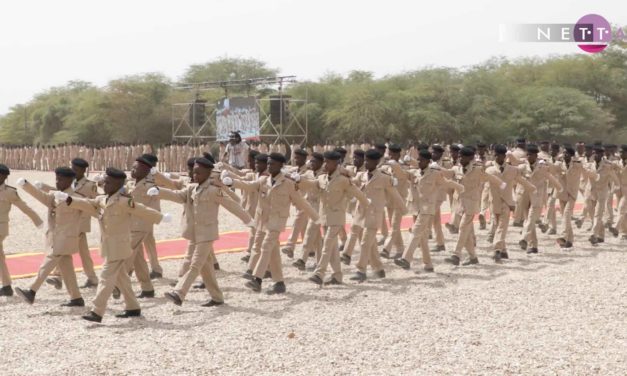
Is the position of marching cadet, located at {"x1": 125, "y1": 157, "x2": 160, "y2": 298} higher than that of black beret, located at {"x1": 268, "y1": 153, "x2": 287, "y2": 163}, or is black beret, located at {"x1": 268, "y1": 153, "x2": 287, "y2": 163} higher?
black beret, located at {"x1": 268, "y1": 153, "x2": 287, "y2": 163}

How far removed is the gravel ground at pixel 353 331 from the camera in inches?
241

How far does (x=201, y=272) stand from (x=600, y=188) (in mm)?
9007

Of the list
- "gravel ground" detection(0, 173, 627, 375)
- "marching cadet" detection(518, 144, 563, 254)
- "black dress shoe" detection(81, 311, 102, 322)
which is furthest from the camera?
"marching cadet" detection(518, 144, 563, 254)

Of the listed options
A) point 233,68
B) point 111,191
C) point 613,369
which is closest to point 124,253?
point 111,191

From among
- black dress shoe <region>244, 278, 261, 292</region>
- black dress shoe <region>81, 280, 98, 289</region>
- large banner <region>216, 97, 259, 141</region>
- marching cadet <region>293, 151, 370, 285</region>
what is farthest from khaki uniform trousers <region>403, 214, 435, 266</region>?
large banner <region>216, 97, 259, 141</region>

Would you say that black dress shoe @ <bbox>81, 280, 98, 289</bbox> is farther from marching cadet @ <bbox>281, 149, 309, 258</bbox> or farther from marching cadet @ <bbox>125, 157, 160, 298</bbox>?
marching cadet @ <bbox>281, 149, 309, 258</bbox>

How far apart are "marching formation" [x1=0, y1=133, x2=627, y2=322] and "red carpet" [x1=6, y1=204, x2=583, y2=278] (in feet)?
3.18

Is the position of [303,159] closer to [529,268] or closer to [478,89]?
[529,268]

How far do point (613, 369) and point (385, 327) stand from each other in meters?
2.20

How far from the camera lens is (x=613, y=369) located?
6039 mm

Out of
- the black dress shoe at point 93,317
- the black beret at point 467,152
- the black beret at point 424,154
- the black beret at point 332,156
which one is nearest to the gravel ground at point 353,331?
the black dress shoe at point 93,317

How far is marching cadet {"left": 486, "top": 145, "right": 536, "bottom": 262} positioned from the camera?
11922mm

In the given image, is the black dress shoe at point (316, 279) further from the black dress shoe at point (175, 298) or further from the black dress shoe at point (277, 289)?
the black dress shoe at point (175, 298)

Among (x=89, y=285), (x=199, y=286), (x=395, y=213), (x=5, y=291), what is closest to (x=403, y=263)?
(x=395, y=213)
